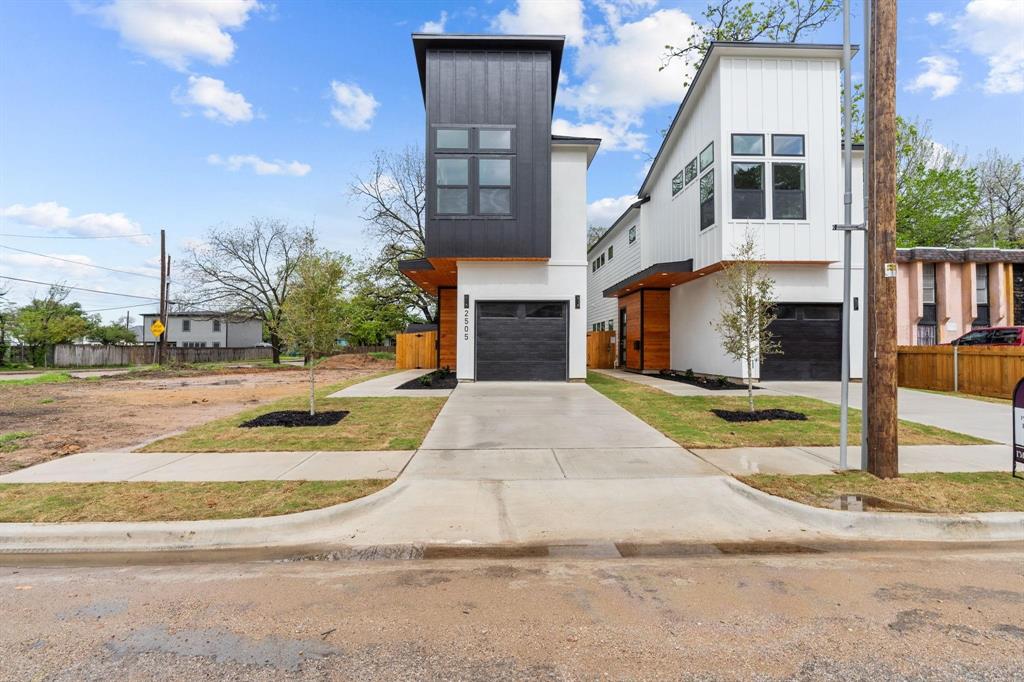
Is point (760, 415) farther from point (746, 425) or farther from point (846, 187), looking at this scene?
point (846, 187)

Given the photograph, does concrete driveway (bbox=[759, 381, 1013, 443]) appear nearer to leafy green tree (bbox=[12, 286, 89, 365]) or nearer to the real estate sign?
the real estate sign

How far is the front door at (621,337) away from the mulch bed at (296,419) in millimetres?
16197

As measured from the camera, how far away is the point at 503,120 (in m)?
15.1

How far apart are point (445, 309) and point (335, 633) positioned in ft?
59.6

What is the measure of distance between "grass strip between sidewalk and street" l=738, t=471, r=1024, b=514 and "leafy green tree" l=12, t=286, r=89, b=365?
4433cm

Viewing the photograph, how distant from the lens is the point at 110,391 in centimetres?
1689

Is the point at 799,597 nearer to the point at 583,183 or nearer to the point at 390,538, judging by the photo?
the point at 390,538

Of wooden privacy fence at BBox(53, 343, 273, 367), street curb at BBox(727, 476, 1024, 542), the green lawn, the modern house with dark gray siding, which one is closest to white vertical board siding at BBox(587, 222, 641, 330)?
the modern house with dark gray siding

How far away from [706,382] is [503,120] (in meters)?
9.69

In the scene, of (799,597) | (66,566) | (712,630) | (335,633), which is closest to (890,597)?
(799,597)

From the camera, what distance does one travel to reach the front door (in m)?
23.8

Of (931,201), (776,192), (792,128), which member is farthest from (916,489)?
(931,201)

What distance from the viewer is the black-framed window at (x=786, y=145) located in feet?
48.4

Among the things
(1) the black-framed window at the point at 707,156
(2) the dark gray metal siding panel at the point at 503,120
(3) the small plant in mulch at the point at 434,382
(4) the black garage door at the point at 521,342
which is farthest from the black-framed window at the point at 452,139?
(1) the black-framed window at the point at 707,156
